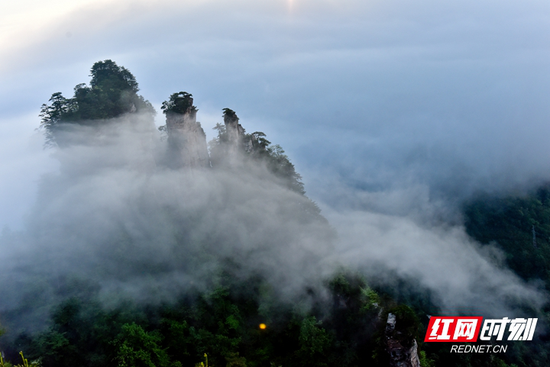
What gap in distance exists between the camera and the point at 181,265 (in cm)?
4119

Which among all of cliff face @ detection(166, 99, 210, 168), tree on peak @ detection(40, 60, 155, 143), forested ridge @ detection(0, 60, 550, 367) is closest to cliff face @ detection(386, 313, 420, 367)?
forested ridge @ detection(0, 60, 550, 367)

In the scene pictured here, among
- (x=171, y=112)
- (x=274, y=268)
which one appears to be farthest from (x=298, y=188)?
(x=171, y=112)

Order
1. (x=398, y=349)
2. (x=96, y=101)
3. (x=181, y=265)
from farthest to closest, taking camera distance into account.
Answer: (x=96, y=101), (x=181, y=265), (x=398, y=349)

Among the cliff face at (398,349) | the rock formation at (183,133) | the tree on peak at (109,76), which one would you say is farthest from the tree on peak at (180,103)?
the cliff face at (398,349)

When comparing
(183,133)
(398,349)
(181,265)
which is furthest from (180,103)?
(398,349)

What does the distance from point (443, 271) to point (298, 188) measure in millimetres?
31860

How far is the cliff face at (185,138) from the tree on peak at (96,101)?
6.36m

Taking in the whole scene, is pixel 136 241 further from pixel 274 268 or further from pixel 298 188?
pixel 298 188

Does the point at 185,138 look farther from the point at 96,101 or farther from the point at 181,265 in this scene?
the point at 181,265

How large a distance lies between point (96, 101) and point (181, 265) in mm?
22454

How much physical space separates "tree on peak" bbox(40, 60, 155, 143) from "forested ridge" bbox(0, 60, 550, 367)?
0.14 metres

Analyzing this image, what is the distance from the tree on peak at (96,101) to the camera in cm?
4694

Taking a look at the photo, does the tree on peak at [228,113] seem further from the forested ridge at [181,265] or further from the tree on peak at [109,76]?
the tree on peak at [109,76]

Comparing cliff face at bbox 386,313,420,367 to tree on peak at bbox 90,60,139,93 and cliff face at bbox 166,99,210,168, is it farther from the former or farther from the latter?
tree on peak at bbox 90,60,139,93
